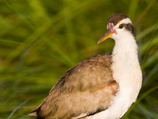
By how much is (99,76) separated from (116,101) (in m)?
0.29

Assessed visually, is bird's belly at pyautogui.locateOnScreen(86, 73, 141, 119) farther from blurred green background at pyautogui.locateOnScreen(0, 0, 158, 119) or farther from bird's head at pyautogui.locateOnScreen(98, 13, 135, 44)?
blurred green background at pyautogui.locateOnScreen(0, 0, 158, 119)

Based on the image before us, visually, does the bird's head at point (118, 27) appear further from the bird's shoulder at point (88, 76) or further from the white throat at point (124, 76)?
the bird's shoulder at point (88, 76)

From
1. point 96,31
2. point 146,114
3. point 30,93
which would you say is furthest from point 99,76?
point 96,31

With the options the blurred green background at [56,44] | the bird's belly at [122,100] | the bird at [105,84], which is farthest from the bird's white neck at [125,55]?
the blurred green background at [56,44]

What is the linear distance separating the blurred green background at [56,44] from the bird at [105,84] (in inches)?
27.2

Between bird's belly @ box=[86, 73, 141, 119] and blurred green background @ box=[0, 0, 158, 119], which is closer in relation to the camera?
bird's belly @ box=[86, 73, 141, 119]

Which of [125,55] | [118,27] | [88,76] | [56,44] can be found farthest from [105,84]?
[56,44]

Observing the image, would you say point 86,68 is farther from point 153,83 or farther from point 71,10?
point 71,10

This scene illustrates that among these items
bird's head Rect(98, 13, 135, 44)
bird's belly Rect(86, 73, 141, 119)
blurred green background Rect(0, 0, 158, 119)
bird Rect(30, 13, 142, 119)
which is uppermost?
blurred green background Rect(0, 0, 158, 119)

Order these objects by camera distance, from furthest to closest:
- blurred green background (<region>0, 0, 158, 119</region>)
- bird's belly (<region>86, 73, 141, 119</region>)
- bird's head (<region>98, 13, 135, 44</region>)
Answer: blurred green background (<region>0, 0, 158, 119</region>) → bird's head (<region>98, 13, 135, 44</region>) → bird's belly (<region>86, 73, 141, 119</region>)

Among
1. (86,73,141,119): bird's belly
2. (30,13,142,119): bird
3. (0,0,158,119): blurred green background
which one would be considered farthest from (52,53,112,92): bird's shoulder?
(0,0,158,119): blurred green background

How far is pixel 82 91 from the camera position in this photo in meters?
4.23

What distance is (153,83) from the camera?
5379mm

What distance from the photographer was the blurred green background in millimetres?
5238
